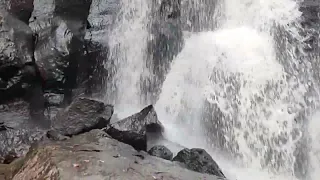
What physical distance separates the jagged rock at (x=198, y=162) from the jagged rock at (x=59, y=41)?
12.5ft

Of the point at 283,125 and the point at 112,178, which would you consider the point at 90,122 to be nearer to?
the point at 112,178

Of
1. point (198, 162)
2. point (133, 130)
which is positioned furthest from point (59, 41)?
point (198, 162)

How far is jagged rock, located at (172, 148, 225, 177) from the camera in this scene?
22.2 feet

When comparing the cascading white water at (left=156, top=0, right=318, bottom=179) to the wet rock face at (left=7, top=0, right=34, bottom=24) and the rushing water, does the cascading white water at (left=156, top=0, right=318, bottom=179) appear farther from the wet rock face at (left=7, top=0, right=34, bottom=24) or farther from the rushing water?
the wet rock face at (left=7, top=0, right=34, bottom=24)

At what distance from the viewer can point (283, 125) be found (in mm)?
8219

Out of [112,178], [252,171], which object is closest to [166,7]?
[252,171]

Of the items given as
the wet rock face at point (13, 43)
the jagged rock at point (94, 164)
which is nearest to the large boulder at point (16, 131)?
the wet rock face at point (13, 43)

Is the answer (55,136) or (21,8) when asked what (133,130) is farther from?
(21,8)

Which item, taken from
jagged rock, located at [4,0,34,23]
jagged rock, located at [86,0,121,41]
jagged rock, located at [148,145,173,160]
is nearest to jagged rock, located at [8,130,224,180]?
jagged rock, located at [148,145,173,160]

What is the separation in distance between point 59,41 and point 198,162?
484 centimetres

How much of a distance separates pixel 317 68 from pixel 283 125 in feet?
5.63

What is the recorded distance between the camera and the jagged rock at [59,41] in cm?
939

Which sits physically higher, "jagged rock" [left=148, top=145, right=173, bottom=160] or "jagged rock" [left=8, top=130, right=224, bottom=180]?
"jagged rock" [left=8, top=130, right=224, bottom=180]

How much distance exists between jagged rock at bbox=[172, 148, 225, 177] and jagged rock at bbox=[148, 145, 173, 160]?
11.3 inches
